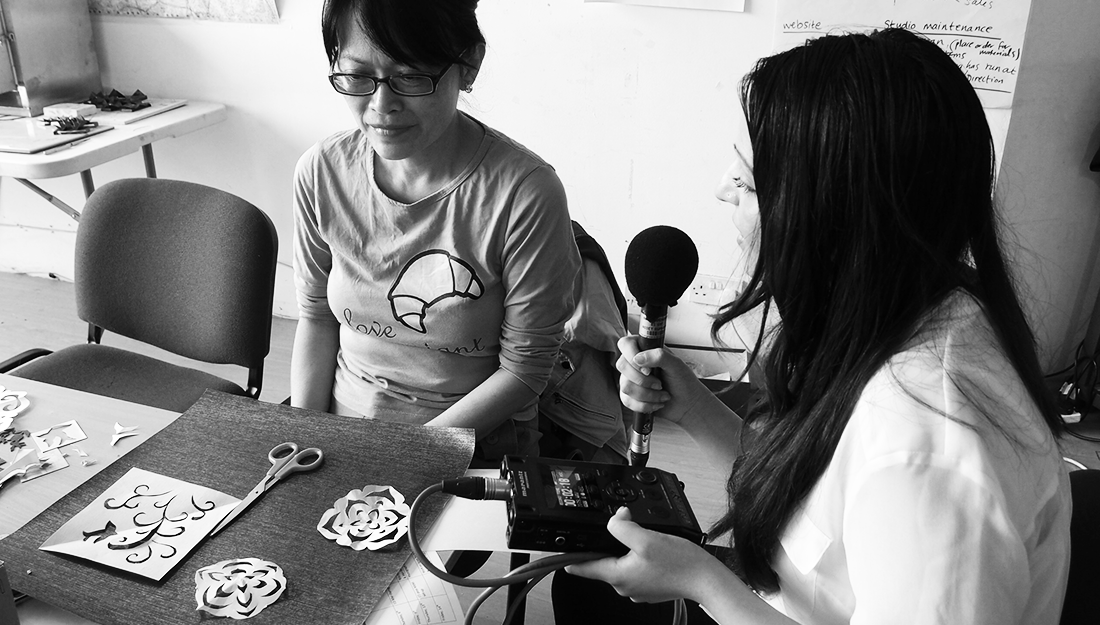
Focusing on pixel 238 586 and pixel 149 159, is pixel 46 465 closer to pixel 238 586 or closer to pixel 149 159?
pixel 238 586

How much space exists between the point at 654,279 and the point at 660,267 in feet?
0.06

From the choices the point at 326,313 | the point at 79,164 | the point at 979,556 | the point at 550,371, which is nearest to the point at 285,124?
the point at 79,164

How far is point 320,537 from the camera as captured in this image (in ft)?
2.79

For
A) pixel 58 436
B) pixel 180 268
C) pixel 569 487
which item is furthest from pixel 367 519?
pixel 180 268

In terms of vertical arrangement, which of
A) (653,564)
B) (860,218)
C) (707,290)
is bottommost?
(707,290)

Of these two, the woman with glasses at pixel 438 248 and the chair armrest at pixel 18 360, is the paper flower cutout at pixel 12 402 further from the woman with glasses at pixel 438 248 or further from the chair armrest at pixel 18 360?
the woman with glasses at pixel 438 248

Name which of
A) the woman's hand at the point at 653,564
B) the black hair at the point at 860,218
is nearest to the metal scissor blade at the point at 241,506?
the woman's hand at the point at 653,564

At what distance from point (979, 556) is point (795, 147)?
378 millimetres

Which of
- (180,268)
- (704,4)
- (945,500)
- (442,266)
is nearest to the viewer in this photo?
(945,500)

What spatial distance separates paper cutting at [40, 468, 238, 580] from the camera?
2.67ft

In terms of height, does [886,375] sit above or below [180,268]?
above

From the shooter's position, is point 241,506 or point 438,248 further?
point 438,248

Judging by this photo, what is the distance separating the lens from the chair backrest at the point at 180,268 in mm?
1505

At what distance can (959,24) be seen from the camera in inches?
80.5
